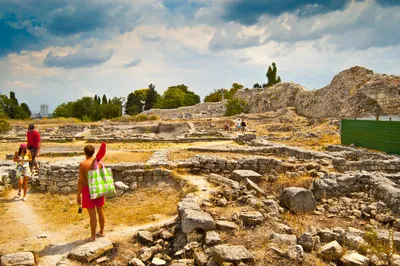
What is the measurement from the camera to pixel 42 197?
927 centimetres

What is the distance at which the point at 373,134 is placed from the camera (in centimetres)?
1605

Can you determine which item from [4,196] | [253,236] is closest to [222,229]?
[253,236]

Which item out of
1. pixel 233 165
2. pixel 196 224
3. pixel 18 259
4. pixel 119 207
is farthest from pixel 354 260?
pixel 233 165

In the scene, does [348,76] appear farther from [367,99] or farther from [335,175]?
[335,175]

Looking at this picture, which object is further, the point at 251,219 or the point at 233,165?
the point at 233,165

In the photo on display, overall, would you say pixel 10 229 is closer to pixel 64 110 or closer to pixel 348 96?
pixel 348 96

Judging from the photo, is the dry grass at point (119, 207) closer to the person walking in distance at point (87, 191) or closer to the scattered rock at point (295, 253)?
the person walking in distance at point (87, 191)

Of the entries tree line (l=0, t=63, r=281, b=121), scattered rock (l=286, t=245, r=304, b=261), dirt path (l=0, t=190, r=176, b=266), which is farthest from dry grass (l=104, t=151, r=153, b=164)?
tree line (l=0, t=63, r=281, b=121)

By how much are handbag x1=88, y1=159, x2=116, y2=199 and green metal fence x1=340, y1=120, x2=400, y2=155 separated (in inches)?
545

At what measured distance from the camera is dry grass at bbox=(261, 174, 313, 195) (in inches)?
Answer: 342

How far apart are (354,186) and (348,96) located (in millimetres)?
29397

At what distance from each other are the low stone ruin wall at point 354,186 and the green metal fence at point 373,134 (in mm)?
6276

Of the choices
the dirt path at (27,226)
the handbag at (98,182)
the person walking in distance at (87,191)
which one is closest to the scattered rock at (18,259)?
the dirt path at (27,226)

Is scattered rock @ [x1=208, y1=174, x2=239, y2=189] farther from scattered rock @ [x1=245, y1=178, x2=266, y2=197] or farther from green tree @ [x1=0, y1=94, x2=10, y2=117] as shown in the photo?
green tree @ [x1=0, y1=94, x2=10, y2=117]
